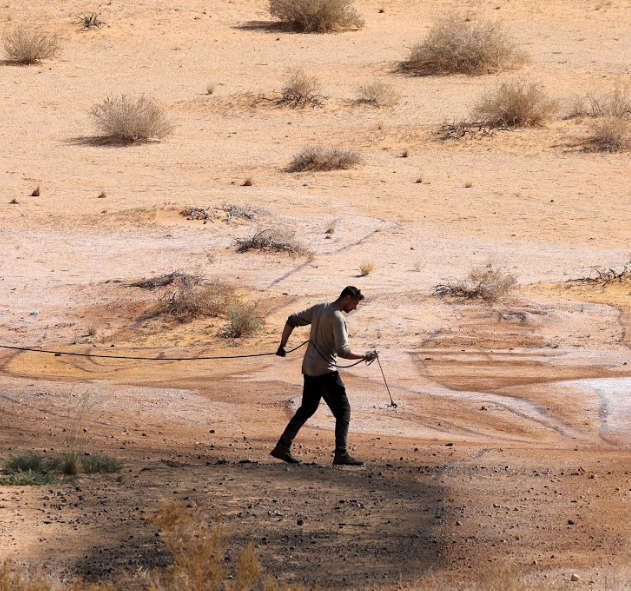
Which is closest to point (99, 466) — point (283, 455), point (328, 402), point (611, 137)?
point (283, 455)

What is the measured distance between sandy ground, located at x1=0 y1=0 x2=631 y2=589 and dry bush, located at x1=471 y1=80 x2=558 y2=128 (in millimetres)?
478

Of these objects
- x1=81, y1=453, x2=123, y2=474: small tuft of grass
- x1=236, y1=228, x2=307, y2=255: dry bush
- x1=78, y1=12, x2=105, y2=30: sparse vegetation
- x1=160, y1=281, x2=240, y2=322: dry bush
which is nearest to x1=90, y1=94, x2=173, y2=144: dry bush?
x1=236, y1=228, x2=307, y2=255: dry bush

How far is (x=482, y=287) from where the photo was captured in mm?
15969

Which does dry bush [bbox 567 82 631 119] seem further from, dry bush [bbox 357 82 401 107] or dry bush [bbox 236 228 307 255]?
dry bush [bbox 236 228 307 255]

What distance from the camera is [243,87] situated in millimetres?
32312

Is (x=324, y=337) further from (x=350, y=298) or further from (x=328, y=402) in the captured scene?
(x=328, y=402)

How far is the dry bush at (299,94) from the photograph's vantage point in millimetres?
30391

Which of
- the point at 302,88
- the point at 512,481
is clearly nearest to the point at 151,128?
the point at 302,88

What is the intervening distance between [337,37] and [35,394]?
28644 millimetres

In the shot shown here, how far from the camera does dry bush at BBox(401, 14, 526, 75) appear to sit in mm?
33438

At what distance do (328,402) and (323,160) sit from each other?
16.1 metres

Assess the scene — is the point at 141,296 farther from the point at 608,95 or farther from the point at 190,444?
the point at 608,95

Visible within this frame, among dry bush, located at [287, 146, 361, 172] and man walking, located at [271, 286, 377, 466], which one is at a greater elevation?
man walking, located at [271, 286, 377, 466]

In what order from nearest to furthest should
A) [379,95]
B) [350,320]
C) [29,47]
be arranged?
1. [350,320]
2. [379,95]
3. [29,47]
